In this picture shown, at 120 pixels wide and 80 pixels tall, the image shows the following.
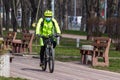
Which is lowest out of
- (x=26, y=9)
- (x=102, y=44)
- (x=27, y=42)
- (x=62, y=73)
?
(x=62, y=73)

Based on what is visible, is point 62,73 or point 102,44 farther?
point 102,44

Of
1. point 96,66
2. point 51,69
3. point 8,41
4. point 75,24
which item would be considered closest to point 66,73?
point 51,69

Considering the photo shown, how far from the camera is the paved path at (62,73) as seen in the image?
13283mm

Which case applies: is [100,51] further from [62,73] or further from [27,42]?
[27,42]

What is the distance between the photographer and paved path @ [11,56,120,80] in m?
13.3

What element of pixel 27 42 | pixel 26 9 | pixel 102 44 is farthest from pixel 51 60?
pixel 26 9

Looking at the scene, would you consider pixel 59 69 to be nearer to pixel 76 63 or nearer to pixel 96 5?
pixel 76 63

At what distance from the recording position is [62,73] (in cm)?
1434

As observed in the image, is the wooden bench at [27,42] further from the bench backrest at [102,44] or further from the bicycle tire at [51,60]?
the bicycle tire at [51,60]

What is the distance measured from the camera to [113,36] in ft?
84.3

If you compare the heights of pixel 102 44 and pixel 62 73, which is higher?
pixel 102 44

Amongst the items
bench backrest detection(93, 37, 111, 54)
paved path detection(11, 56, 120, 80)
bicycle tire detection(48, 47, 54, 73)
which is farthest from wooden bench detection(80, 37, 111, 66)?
bicycle tire detection(48, 47, 54, 73)

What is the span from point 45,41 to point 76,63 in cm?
376

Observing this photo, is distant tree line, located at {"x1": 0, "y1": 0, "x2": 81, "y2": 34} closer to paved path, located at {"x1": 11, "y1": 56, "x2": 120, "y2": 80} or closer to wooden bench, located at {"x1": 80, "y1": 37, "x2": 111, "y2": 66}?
wooden bench, located at {"x1": 80, "y1": 37, "x2": 111, "y2": 66}
